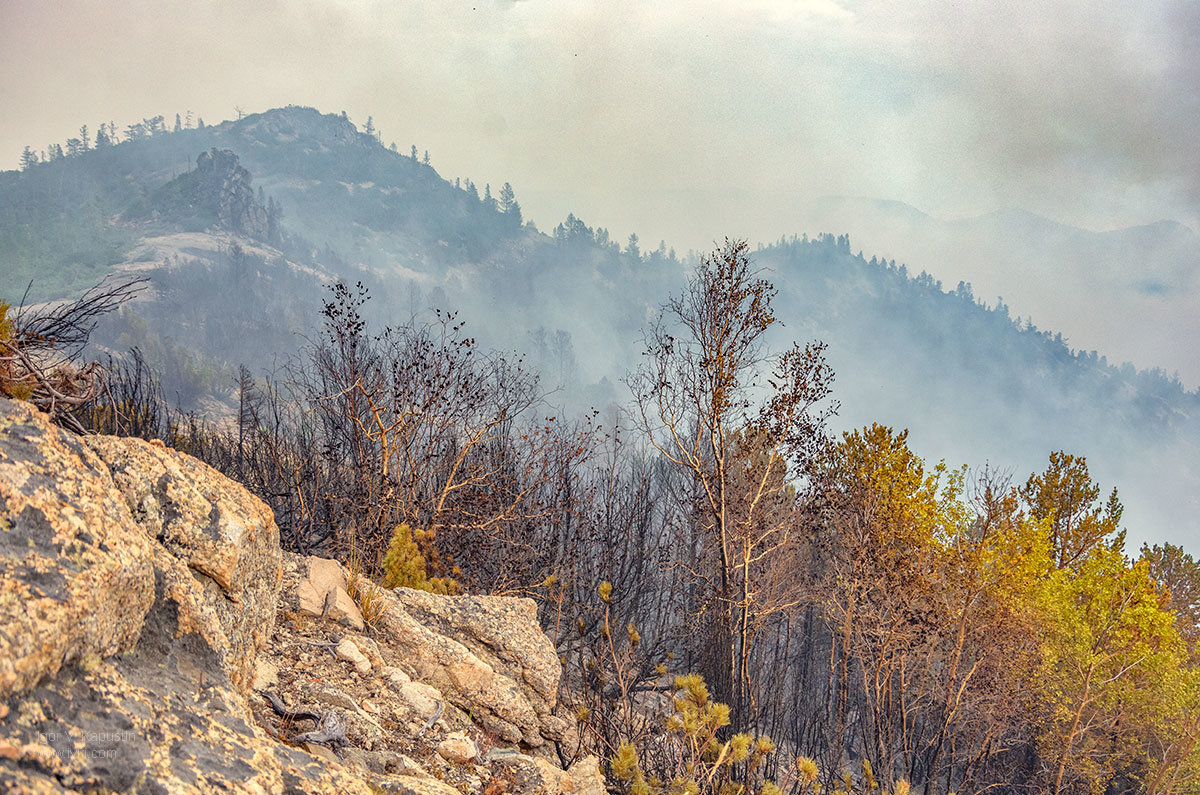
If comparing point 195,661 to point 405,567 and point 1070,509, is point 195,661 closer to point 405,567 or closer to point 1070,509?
point 405,567

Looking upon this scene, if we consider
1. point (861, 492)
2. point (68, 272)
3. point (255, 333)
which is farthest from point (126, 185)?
point (861, 492)

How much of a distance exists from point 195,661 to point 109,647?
458mm

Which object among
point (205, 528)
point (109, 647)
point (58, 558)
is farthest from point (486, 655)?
point (58, 558)

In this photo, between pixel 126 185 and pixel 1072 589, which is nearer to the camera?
pixel 1072 589

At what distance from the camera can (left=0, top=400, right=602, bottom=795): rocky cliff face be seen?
159cm

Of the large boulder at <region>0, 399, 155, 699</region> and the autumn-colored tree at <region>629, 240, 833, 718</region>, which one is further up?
the autumn-colored tree at <region>629, 240, 833, 718</region>

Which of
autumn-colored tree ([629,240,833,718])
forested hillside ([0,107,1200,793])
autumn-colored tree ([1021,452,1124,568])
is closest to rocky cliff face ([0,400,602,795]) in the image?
forested hillside ([0,107,1200,793])

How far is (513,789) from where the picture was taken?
158 inches

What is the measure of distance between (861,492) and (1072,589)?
7.96 meters

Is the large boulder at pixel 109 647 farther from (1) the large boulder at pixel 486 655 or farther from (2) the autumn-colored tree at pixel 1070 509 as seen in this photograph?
(2) the autumn-colored tree at pixel 1070 509

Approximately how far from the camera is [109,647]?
1.90m

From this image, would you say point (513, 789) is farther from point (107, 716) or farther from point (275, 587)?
point (107, 716)

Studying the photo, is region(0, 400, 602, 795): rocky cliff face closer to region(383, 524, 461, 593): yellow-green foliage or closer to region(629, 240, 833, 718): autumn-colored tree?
region(383, 524, 461, 593): yellow-green foliage

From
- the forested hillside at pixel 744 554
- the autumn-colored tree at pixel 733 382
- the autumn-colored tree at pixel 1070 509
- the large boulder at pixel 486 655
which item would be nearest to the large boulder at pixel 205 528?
the forested hillside at pixel 744 554
